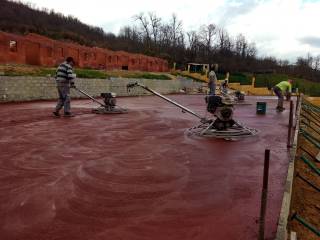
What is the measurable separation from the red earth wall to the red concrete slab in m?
17.8

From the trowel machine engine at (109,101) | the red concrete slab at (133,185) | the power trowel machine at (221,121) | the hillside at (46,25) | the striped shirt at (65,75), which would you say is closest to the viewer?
the red concrete slab at (133,185)

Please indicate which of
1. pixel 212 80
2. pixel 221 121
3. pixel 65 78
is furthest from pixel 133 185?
pixel 212 80

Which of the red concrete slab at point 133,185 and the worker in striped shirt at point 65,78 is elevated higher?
the worker in striped shirt at point 65,78

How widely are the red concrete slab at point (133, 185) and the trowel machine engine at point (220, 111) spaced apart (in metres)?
0.64

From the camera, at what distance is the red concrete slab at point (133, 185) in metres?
3.39

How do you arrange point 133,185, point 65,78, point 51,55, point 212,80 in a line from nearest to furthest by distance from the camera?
point 133,185, point 65,78, point 212,80, point 51,55

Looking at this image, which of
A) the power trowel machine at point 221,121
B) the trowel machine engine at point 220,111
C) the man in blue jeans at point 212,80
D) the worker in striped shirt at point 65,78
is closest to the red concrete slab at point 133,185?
the power trowel machine at point 221,121

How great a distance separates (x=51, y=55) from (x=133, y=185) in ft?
83.3

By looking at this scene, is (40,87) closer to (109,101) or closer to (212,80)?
(109,101)

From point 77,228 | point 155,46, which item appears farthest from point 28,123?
point 155,46

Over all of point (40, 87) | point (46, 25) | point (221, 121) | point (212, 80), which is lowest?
point (221, 121)

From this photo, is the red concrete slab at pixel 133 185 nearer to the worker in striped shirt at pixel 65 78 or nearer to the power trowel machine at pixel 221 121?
the power trowel machine at pixel 221 121

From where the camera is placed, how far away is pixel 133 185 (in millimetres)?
4590

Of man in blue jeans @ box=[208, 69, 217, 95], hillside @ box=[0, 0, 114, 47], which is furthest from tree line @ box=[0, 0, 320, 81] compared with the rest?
man in blue jeans @ box=[208, 69, 217, 95]
